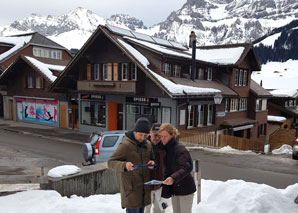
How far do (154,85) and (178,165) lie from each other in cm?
1446

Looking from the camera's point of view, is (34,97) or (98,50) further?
(34,97)

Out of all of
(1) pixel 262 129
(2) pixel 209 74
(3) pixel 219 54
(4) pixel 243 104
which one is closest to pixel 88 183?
(2) pixel 209 74

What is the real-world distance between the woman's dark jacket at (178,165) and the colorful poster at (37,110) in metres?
22.7

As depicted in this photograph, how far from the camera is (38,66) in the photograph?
82.0 ft

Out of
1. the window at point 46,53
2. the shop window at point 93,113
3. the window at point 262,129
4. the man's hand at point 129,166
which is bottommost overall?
the window at point 262,129

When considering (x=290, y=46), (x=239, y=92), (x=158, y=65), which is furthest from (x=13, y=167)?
(x=290, y=46)

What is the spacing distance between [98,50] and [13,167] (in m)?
12.4

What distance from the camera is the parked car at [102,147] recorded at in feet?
34.3

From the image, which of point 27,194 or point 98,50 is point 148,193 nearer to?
point 27,194

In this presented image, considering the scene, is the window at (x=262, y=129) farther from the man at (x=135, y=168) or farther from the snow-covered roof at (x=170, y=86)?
the man at (x=135, y=168)

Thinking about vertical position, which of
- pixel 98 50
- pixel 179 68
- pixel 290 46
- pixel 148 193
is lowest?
pixel 148 193

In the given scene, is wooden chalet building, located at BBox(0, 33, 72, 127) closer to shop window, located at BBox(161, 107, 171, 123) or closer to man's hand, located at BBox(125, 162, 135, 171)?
shop window, located at BBox(161, 107, 171, 123)

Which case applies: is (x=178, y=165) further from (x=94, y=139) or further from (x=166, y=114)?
(x=166, y=114)

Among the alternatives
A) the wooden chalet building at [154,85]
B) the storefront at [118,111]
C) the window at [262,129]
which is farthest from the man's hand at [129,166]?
the window at [262,129]
